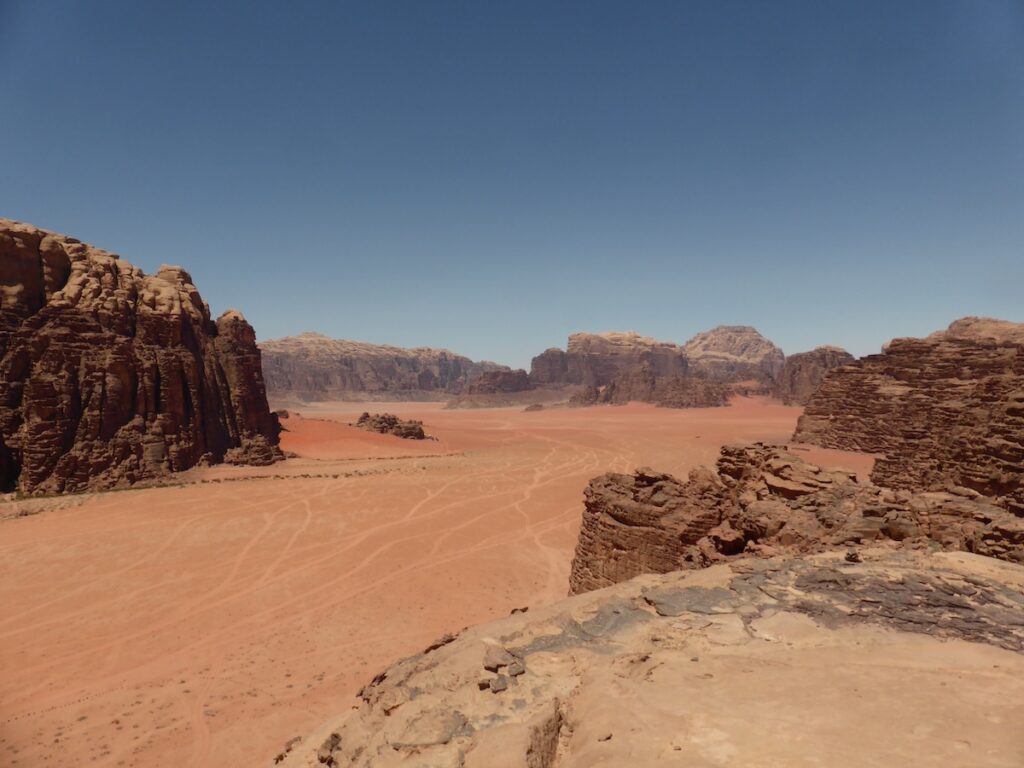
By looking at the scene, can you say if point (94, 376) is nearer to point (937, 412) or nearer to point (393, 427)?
point (393, 427)

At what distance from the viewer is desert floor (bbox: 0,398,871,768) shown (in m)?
9.17

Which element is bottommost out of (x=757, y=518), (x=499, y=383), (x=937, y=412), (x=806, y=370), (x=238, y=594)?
(x=238, y=594)

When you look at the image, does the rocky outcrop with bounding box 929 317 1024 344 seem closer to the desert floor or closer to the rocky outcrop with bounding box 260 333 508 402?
the desert floor

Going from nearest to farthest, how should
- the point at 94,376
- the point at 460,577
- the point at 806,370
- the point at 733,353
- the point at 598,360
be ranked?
the point at 460,577
the point at 94,376
the point at 806,370
the point at 598,360
the point at 733,353

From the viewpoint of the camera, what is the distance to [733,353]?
18038 centimetres

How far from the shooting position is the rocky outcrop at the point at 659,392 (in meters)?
85.6

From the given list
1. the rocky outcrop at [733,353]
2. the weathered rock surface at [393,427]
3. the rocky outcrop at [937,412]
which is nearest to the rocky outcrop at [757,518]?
the rocky outcrop at [937,412]

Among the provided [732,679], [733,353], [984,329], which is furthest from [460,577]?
[733,353]

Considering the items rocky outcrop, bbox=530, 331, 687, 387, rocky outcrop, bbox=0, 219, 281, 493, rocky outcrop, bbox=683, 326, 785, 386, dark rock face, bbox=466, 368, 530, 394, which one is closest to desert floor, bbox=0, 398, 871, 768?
rocky outcrop, bbox=0, 219, 281, 493

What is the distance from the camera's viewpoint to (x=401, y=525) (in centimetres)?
2109

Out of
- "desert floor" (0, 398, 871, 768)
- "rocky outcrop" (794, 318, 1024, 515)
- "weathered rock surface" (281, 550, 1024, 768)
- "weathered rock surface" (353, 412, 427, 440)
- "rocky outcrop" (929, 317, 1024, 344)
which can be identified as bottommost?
"desert floor" (0, 398, 871, 768)

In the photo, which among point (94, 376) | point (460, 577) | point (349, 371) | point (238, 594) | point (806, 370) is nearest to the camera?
point (238, 594)

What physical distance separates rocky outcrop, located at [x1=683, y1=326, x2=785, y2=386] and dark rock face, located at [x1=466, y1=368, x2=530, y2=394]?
5219 cm

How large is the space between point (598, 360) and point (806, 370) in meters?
54.6
